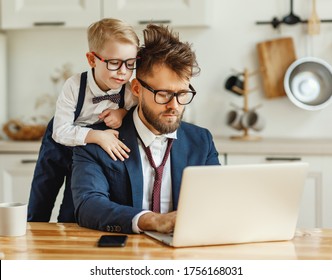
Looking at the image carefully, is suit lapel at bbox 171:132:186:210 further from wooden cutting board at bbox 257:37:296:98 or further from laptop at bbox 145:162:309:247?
wooden cutting board at bbox 257:37:296:98

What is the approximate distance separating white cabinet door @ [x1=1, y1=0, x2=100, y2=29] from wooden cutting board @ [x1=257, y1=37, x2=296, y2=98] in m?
1.08

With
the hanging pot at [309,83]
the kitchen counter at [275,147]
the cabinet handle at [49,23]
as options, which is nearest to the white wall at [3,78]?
the cabinet handle at [49,23]

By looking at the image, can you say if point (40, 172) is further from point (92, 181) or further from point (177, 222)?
point (177, 222)

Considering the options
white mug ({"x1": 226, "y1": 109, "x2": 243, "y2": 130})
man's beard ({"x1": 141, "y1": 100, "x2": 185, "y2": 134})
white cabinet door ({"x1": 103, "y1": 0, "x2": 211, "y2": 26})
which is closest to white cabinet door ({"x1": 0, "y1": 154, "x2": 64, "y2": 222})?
white cabinet door ({"x1": 103, "y1": 0, "x2": 211, "y2": 26})

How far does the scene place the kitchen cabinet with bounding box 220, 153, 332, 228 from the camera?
3893 millimetres

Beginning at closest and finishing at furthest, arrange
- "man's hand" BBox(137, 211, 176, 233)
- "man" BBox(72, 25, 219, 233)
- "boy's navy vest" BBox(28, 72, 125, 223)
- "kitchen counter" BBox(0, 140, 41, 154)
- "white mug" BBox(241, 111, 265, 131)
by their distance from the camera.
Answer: "man's hand" BBox(137, 211, 176, 233) < "man" BBox(72, 25, 219, 233) < "boy's navy vest" BBox(28, 72, 125, 223) < "kitchen counter" BBox(0, 140, 41, 154) < "white mug" BBox(241, 111, 265, 131)

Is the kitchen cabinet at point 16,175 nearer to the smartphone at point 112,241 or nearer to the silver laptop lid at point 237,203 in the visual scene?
the smartphone at point 112,241

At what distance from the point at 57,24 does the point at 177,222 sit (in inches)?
108

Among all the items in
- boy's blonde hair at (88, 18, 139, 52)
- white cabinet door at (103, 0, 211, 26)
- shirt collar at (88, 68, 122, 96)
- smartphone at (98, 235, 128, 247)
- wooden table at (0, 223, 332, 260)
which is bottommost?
wooden table at (0, 223, 332, 260)

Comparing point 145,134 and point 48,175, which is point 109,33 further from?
point 48,175

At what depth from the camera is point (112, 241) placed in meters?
1.87

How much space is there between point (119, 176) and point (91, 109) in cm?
41

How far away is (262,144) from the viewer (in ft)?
12.9
